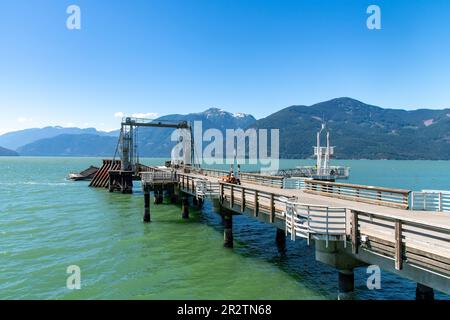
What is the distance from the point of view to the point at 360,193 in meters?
19.6

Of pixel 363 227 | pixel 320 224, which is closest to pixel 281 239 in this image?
pixel 320 224

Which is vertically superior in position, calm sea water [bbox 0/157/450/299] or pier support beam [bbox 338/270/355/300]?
pier support beam [bbox 338/270/355/300]

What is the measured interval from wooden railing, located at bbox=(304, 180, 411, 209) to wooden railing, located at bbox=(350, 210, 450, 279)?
6.40 metres

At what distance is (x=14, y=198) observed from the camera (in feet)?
157

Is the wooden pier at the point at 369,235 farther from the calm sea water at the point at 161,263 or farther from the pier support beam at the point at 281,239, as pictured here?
the pier support beam at the point at 281,239

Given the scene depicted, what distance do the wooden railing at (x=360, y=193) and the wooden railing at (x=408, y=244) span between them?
21.0 feet

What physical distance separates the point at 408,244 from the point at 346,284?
3290 millimetres

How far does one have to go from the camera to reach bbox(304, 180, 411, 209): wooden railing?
16391 millimetres

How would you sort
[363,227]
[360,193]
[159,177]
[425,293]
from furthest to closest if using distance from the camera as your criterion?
[159,177] < [360,193] < [425,293] < [363,227]

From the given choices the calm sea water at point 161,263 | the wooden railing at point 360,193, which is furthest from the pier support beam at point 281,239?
the wooden railing at point 360,193

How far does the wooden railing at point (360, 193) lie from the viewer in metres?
16.4

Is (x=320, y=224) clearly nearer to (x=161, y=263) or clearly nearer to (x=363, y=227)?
(x=363, y=227)
